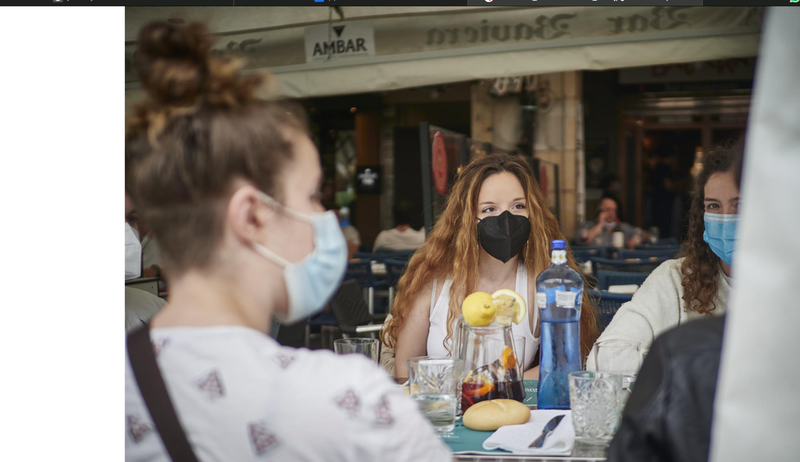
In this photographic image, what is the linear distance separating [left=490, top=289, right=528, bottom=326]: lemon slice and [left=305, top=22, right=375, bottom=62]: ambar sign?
2062 millimetres

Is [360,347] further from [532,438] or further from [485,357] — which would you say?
[532,438]

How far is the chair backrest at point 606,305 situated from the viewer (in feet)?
8.36

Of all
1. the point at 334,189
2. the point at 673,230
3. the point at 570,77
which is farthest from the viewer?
the point at 334,189

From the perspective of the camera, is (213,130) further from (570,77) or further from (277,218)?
(570,77)

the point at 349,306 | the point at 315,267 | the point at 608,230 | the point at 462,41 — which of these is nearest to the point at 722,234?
the point at 315,267

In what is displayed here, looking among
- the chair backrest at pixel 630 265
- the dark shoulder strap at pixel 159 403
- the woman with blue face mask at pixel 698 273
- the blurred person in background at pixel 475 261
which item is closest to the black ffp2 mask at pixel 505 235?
the blurred person in background at pixel 475 261

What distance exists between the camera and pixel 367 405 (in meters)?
0.76

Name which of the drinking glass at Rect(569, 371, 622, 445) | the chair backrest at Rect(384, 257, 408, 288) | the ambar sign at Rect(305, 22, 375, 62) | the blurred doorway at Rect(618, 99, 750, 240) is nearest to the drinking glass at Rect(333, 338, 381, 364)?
the drinking glass at Rect(569, 371, 622, 445)

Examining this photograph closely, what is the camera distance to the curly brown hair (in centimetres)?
201

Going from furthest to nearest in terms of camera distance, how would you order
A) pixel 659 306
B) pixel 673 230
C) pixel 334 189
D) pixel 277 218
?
pixel 334 189 → pixel 673 230 → pixel 659 306 → pixel 277 218

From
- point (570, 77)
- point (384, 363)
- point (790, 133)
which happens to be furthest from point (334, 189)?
point (790, 133)

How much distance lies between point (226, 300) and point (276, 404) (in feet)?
0.53
